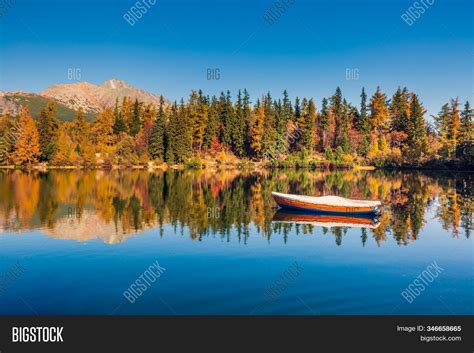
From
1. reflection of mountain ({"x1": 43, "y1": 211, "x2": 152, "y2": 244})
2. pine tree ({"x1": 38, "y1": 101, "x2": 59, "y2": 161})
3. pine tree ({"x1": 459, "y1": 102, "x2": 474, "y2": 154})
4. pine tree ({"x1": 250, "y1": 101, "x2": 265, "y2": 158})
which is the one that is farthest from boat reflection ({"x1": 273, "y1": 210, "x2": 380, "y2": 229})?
pine tree ({"x1": 38, "y1": 101, "x2": 59, "y2": 161})

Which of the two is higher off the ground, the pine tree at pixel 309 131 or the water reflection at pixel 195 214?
the pine tree at pixel 309 131

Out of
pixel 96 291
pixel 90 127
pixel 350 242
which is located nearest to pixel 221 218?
pixel 350 242

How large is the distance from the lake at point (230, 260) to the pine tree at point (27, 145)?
61235 millimetres

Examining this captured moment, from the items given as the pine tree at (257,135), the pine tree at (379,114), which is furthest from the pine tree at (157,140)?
the pine tree at (379,114)

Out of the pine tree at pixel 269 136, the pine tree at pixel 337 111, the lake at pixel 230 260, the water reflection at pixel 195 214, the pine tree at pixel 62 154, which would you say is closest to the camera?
the lake at pixel 230 260

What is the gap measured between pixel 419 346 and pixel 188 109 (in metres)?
96.4

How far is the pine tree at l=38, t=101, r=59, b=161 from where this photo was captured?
8962 cm

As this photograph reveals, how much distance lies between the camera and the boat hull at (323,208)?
27688mm

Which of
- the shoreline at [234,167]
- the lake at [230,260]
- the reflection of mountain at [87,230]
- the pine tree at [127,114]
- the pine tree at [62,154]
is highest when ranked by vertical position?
the pine tree at [127,114]

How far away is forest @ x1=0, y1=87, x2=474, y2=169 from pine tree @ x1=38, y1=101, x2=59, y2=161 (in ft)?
0.67

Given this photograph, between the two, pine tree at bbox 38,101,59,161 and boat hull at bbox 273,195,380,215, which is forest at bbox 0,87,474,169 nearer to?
pine tree at bbox 38,101,59,161

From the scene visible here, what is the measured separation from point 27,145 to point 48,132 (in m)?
5.79

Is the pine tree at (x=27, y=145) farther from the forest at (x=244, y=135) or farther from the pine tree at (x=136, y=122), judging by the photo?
the pine tree at (x=136, y=122)

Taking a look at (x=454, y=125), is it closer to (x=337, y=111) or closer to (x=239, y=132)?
(x=337, y=111)
